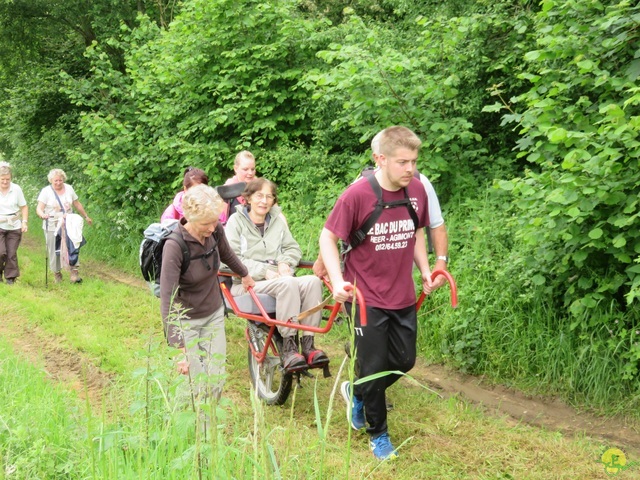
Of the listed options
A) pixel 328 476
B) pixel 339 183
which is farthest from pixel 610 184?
pixel 339 183

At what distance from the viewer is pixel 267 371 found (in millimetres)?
5695

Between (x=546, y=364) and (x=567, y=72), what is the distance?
8.81ft

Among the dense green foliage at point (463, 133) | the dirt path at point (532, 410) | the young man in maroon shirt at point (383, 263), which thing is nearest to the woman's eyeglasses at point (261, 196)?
the young man in maroon shirt at point (383, 263)

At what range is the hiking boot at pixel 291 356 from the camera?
5113mm

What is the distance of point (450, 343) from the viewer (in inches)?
263

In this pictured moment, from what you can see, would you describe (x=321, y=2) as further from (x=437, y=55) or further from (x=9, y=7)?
(x=9, y=7)

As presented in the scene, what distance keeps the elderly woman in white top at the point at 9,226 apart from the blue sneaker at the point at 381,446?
7837mm

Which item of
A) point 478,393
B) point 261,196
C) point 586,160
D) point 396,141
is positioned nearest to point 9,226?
point 261,196

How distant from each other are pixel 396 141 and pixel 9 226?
8413mm

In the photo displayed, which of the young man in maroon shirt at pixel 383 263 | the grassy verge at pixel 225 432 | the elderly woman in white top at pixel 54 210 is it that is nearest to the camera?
the grassy verge at pixel 225 432

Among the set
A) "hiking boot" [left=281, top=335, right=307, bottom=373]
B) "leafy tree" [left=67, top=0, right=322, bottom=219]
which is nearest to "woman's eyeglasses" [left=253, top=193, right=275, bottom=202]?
"hiking boot" [left=281, top=335, right=307, bottom=373]

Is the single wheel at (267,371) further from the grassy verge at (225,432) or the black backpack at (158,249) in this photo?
the black backpack at (158,249)

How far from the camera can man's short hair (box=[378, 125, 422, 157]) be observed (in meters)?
4.14

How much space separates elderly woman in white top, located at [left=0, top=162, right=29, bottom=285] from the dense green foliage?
1952 mm
